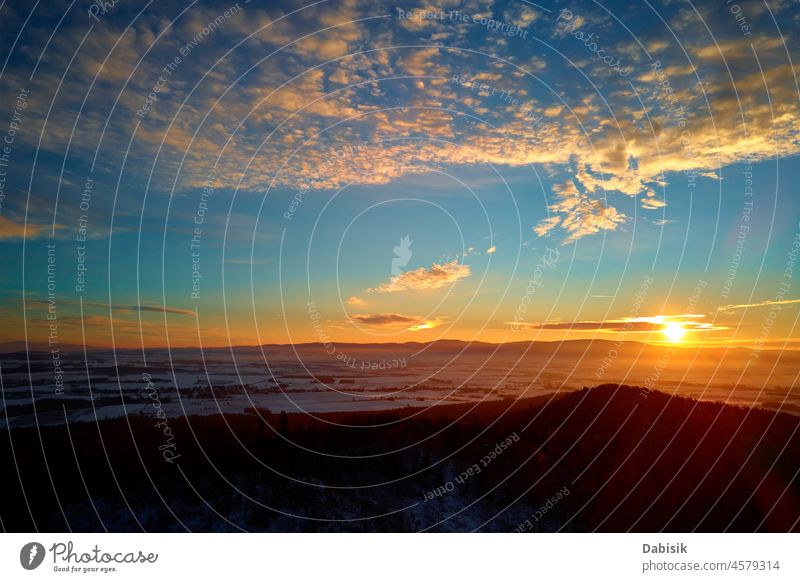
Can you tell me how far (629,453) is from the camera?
67.4 feet

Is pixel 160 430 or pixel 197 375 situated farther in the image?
pixel 197 375

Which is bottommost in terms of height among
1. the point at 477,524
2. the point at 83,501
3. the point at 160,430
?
the point at 477,524

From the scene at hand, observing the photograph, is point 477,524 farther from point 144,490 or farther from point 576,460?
point 144,490

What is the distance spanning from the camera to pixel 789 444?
64.0 ft

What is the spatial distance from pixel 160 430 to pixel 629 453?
16507 millimetres

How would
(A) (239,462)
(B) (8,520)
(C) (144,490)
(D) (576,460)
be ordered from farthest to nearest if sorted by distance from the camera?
(D) (576,460) → (A) (239,462) → (C) (144,490) → (B) (8,520)
